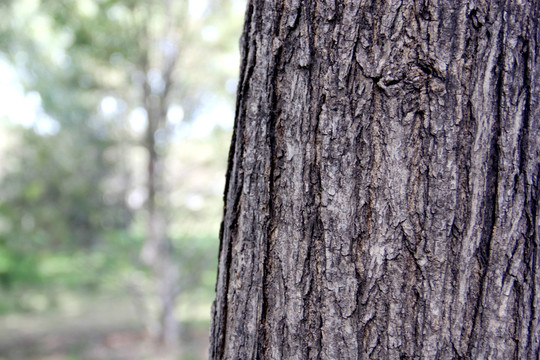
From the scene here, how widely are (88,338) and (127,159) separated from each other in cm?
304

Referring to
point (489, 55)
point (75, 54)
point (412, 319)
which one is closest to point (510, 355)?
point (412, 319)

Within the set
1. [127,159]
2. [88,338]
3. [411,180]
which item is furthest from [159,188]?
[411,180]

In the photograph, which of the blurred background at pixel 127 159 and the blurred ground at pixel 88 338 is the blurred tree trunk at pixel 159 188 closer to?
the blurred background at pixel 127 159

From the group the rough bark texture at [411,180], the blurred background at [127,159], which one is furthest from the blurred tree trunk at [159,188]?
the rough bark texture at [411,180]

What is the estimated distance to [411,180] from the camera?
86cm

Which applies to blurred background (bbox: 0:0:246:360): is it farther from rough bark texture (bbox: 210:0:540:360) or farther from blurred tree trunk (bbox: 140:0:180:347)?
rough bark texture (bbox: 210:0:540:360)

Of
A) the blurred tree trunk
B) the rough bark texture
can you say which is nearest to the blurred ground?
the blurred tree trunk

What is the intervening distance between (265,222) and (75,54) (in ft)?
17.0

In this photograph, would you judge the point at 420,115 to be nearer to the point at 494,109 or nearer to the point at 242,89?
the point at 494,109

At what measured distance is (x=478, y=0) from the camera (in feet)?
2.74

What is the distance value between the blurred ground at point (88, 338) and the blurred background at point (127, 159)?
0.06 meters

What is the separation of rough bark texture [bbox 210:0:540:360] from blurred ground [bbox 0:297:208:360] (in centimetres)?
560

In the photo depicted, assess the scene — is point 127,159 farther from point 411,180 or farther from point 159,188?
point 411,180

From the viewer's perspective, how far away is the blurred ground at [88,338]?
614 cm
